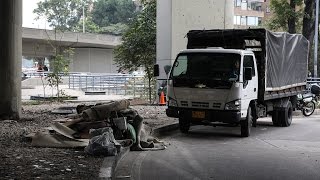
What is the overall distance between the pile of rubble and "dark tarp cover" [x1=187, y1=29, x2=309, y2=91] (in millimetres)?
5065

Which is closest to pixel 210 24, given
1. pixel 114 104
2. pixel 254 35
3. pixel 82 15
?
pixel 254 35

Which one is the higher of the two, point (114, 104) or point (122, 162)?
point (114, 104)

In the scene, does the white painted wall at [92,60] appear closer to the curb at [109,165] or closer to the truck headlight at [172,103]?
the truck headlight at [172,103]

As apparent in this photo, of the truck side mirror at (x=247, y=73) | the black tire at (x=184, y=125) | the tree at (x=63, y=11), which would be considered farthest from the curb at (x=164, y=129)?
the tree at (x=63, y=11)

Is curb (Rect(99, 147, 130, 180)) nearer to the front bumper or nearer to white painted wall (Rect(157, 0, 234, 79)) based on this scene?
the front bumper

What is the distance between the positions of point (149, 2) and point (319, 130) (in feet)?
48.2

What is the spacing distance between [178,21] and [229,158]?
1378 cm

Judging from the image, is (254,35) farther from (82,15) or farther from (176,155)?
(82,15)

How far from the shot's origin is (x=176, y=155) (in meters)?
10.3

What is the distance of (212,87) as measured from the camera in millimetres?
12719

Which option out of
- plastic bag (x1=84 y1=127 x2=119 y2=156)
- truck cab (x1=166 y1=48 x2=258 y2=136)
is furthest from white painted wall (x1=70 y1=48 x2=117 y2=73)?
plastic bag (x1=84 y1=127 x2=119 y2=156)

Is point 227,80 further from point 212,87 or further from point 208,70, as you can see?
point 208,70

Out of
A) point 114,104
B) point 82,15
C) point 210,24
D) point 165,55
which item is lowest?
A: point 114,104

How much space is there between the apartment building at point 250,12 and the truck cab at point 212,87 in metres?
83.3
